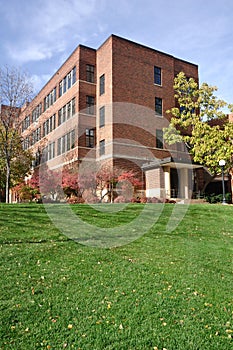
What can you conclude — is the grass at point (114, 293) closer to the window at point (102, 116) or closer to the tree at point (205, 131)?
the tree at point (205, 131)

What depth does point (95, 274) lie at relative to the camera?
19.0ft

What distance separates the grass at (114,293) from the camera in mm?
3948

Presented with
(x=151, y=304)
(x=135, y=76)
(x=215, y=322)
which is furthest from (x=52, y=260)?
(x=135, y=76)

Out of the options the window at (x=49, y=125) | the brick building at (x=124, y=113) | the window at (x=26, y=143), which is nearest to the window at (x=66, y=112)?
the brick building at (x=124, y=113)

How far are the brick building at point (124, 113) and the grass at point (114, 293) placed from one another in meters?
15.2

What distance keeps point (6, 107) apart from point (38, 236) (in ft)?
51.8

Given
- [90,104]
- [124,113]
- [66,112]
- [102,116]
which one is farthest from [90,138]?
[66,112]

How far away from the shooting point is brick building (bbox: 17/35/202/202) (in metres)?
23.9

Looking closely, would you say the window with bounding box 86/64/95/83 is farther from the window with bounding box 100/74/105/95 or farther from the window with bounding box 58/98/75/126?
the window with bounding box 58/98/75/126

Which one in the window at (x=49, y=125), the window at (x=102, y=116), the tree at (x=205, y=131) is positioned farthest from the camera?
the window at (x=49, y=125)

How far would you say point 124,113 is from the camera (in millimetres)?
24344

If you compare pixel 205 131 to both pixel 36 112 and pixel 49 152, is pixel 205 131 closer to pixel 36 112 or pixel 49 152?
pixel 49 152

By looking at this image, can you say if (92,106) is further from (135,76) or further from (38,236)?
(38,236)

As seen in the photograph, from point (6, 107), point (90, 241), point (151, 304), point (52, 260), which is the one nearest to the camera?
point (151, 304)
